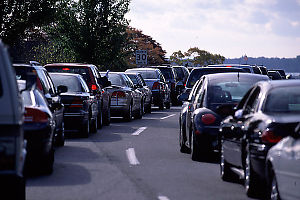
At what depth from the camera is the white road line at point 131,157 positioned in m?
14.5

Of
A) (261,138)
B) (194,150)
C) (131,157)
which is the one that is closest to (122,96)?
(131,157)

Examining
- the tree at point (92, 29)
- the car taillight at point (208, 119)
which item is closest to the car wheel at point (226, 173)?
the car taillight at point (208, 119)

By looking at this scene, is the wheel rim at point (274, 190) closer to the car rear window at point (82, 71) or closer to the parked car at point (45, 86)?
the parked car at point (45, 86)

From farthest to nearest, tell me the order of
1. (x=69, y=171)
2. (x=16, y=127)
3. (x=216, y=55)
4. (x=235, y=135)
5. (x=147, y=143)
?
(x=216, y=55), (x=147, y=143), (x=69, y=171), (x=235, y=135), (x=16, y=127)

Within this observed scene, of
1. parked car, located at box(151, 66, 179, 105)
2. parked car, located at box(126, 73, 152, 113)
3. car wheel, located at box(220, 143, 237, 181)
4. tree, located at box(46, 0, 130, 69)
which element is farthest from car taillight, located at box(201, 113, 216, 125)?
tree, located at box(46, 0, 130, 69)

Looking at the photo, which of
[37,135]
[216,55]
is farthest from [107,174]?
[216,55]

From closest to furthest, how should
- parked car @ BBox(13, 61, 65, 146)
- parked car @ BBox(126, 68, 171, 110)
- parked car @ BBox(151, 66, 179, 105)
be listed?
parked car @ BBox(13, 61, 65, 146) < parked car @ BBox(126, 68, 171, 110) < parked car @ BBox(151, 66, 179, 105)

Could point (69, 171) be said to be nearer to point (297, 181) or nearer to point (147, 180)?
point (147, 180)

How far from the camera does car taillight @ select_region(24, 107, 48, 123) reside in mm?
11453

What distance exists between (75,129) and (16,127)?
1241cm

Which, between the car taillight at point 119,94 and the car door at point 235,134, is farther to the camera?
the car taillight at point 119,94

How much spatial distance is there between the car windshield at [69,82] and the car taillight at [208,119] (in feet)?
22.4

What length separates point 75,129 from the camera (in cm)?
1966

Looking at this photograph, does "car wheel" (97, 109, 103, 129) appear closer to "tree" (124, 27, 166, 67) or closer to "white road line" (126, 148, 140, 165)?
"white road line" (126, 148, 140, 165)
